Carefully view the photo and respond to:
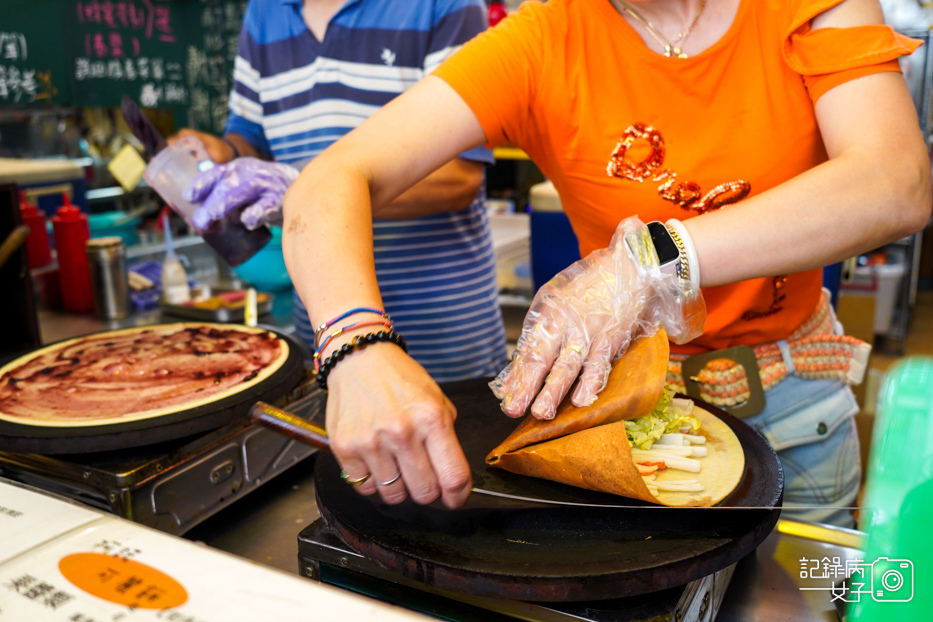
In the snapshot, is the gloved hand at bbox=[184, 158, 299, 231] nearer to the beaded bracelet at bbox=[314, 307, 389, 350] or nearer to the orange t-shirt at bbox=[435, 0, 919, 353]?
the orange t-shirt at bbox=[435, 0, 919, 353]

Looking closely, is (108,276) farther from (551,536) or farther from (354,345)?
(551,536)

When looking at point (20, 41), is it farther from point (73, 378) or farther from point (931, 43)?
point (931, 43)

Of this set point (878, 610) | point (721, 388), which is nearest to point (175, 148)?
point (721, 388)

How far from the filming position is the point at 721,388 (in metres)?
1.19

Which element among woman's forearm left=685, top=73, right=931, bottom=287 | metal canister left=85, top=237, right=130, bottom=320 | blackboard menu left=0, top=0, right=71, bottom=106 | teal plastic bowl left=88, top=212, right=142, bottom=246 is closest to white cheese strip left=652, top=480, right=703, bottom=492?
woman's forearm left=685, top=73, right=931, bottom=287

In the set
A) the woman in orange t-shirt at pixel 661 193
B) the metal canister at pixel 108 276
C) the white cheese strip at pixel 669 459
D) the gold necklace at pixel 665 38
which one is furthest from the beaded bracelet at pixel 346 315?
the metal canister at pixel 108 276

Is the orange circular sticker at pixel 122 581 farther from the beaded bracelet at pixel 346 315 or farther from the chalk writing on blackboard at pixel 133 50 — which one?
the chalk writing on blackboard at pixel 133 50

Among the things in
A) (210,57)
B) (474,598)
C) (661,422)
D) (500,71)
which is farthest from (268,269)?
(210,57)

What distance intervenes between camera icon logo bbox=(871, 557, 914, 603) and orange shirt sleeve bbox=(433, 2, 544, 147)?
35.6 inches

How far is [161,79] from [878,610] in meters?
5.81

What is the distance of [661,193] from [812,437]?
522 mm

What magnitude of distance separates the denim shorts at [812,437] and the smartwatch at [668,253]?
472 millimetres

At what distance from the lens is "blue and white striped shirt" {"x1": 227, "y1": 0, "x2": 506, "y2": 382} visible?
1580mm

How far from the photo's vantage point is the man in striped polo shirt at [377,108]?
1565 millimetres
